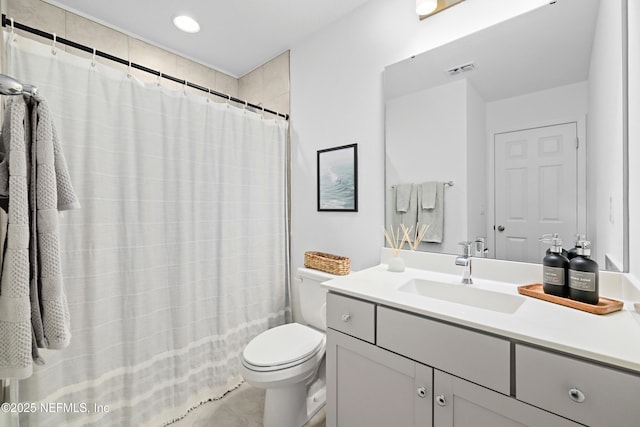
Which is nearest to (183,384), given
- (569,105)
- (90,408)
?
(90,408)

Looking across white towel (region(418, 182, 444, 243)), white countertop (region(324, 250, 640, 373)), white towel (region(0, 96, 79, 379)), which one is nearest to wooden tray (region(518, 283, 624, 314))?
white countertop (region(324, 250, 640, 373))

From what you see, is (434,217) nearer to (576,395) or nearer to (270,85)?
(576,395)

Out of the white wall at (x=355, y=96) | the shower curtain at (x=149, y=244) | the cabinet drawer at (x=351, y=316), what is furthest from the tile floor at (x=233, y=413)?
the white wall at (x=355, y=96)

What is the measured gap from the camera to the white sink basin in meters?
1.14

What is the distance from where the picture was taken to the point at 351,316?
1213mm

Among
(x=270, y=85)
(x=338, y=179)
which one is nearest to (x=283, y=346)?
(x=338, y=179)

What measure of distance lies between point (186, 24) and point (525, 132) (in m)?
2.19

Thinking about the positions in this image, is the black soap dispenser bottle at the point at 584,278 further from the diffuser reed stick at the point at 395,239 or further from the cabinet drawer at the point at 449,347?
the diffuser reed stick at the point at 395,239

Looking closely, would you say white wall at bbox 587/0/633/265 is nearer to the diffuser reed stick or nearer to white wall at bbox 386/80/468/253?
white wall at bbox 386/80/468/253

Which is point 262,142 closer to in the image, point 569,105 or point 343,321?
point 343,321

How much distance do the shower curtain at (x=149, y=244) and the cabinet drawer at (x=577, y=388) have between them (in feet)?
5.38

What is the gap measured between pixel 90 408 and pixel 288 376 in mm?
974

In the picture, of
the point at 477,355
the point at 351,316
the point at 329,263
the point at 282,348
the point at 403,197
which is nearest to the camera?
the point at 477,355

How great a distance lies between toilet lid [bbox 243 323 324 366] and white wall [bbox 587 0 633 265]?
4.46 ft
